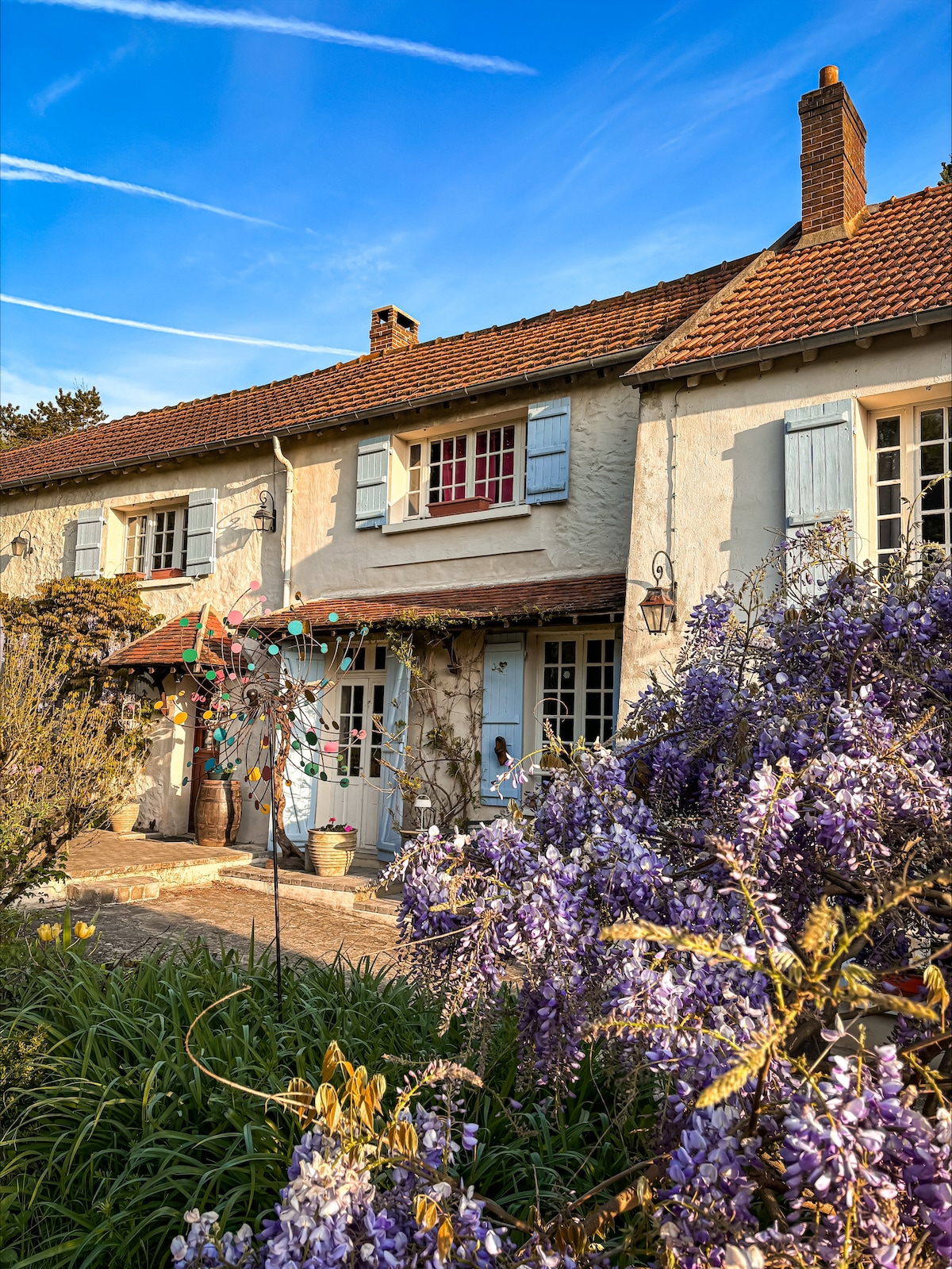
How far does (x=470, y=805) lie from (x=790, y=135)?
26.7 ft

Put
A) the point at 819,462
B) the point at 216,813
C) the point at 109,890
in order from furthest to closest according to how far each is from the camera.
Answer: the point at 216,813, the point at 109,890, the point at 819,462

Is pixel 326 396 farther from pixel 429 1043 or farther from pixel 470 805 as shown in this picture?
pixel 429 1043

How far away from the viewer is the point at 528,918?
187 cm

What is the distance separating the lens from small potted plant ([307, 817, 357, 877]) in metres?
9.62

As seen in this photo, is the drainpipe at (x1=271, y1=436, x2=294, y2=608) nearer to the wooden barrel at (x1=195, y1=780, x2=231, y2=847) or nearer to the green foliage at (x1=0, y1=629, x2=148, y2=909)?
the wooden barrel at (x1=195, y1=780, x2=231, y2=847)

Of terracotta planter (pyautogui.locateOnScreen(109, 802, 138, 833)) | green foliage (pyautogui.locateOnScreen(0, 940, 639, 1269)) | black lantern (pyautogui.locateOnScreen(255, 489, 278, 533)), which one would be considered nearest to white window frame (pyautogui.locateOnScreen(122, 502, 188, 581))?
black lantern (pyautogui.locateOnScreen(255, 489, 278, 533))

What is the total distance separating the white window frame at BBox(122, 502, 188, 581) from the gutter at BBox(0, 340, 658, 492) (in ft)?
2.48

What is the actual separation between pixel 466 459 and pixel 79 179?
12.2 m

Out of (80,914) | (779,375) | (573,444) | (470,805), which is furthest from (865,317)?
(80,914)

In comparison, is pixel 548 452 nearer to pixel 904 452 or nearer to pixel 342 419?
pixel 342 419

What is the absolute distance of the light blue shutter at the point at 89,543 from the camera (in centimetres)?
1370

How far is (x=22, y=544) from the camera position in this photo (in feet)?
49.0

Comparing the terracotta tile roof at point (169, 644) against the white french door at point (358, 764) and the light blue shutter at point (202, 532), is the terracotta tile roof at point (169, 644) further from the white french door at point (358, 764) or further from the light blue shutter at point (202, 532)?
the white french door at point (358, 764)

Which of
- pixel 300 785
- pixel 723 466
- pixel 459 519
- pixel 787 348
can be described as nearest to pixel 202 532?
pixel 300 785
